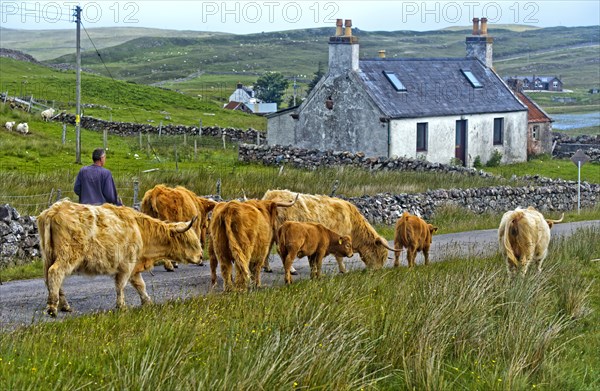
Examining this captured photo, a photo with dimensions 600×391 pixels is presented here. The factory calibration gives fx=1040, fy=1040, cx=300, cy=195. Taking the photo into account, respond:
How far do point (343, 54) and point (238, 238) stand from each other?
102ft

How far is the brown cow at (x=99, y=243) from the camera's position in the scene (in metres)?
14.3

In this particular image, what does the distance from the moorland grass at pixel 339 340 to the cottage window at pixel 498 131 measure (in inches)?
1369

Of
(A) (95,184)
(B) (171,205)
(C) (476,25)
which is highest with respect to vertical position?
(C) (476,25)

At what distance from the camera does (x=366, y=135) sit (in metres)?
45.8

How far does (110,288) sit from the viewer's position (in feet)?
57.1

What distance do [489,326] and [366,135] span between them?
31639 mm

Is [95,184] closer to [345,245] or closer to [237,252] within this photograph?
[237,252]

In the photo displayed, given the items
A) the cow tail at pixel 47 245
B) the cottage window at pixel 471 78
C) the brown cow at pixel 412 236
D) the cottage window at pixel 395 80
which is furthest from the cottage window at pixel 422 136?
the cow tail at pixel 47 245

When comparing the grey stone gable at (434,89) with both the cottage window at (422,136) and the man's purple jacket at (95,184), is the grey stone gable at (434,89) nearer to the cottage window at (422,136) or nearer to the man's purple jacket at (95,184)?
the cottage window at (422,136)

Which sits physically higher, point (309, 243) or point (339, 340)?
point (309, 243)

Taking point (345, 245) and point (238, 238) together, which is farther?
point (345, 245)

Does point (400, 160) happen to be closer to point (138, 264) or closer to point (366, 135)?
point (366, 135)

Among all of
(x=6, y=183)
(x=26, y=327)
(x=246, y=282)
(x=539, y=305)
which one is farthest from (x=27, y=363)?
(x=6, y=183)

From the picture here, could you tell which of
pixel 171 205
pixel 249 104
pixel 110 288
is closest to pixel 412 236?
pixel 171 205
